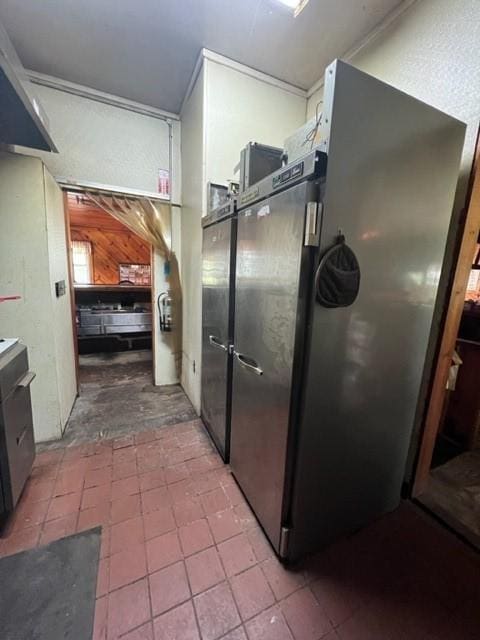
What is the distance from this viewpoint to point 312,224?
93 centimetres

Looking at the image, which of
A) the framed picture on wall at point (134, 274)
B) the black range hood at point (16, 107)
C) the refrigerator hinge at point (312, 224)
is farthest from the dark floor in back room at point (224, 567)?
the framed picture on wall at point (134, 274)

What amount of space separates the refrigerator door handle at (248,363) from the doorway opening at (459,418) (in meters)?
1.06

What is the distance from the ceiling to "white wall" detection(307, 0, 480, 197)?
0.60 feet

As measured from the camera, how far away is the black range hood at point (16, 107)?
1.14m

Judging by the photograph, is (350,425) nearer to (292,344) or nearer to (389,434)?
(389,434)

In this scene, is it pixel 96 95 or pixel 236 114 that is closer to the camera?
pixel 236 114

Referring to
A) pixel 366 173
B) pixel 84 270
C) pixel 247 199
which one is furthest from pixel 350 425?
pixel 84 270

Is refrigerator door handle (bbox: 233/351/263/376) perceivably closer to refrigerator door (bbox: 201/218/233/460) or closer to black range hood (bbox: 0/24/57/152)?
refrigerator door (bbox: 201/218/233/460)

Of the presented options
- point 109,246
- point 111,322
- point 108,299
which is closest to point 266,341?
point 111,322

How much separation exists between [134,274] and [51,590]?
557 centimetres

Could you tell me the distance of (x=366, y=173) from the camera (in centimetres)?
96

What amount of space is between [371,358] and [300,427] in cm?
45

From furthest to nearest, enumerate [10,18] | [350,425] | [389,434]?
[10,18] < [389,434] < [350,425]

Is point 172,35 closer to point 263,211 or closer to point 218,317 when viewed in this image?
point 263,211
